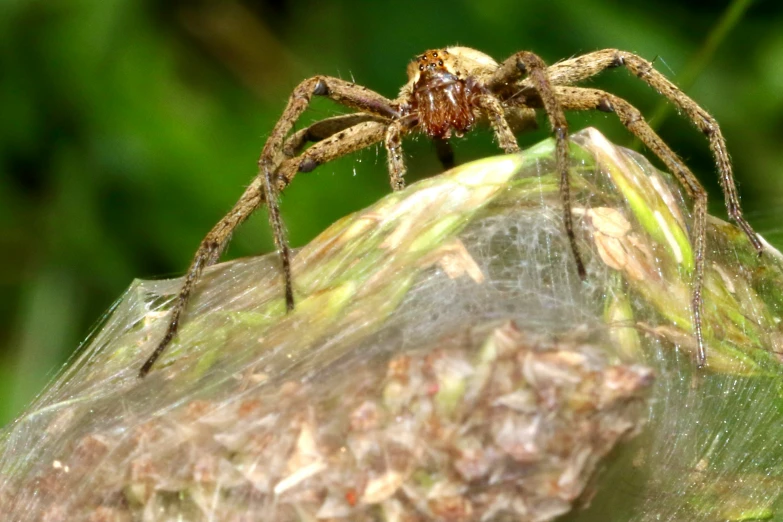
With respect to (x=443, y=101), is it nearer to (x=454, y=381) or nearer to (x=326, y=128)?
(x=326, y=128)

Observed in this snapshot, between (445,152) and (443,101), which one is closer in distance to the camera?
(443,101)

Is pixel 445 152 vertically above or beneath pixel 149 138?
beneath

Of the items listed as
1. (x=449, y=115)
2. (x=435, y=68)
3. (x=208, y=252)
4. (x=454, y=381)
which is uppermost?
(x=435, y=68)

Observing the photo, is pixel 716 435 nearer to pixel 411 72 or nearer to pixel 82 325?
pixel 411 72

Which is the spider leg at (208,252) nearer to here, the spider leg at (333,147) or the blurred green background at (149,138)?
the spider leg at (333,147)

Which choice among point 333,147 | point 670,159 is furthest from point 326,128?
point 670,159

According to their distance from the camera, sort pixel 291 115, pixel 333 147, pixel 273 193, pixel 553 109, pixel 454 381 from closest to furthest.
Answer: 1. pixel 454 381
2. pixel 553 109
3. pixel 273 193
4. pixel 291 115
5. pixel 333 147
